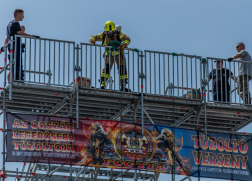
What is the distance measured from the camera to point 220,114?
2097 cm

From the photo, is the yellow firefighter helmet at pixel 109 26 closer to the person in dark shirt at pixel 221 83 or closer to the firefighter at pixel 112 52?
the firefighter at pixel 112 52

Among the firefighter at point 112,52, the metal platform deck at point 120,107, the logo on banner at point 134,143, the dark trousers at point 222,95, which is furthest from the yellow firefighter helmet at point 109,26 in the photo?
the dark trousers at point 222,95

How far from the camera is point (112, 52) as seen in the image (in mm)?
20016

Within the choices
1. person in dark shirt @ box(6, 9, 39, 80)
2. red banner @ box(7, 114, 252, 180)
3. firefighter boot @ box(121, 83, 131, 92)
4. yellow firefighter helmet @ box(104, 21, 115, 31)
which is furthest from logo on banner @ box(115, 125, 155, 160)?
person in dark shirt @ box(6, 9, 39, 80)

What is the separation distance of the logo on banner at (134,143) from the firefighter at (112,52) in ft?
4.13

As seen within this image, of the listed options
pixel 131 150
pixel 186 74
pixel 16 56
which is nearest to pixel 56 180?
pixel 131 150

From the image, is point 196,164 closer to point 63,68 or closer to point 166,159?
point 166,159

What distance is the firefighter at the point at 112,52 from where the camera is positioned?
19.7m

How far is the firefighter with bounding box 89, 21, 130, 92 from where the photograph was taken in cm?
1966

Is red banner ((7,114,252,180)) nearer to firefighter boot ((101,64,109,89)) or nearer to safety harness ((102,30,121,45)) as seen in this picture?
firefighter boot ((101,64,109,89))

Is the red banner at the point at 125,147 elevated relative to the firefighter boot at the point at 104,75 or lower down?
lower down

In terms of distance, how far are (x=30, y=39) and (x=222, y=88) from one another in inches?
241

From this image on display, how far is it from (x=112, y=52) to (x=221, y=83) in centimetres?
350

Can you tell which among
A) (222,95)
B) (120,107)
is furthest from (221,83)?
(120,107)
